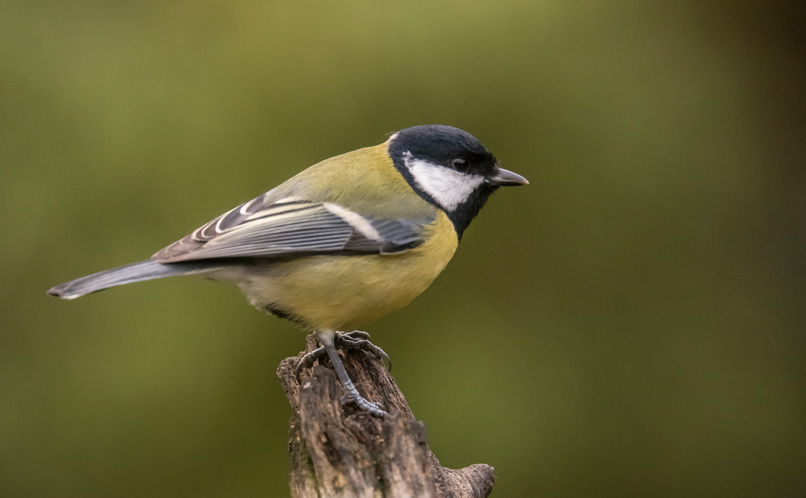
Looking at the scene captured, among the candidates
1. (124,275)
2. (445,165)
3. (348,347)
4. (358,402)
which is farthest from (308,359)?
(445,165)

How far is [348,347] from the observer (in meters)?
1.96

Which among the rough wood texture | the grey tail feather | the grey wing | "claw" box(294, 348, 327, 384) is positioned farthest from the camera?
"claw" box(294, 348, 327, 384)

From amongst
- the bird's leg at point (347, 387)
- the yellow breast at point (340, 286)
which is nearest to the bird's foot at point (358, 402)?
the bird's leg at point (347, 387)

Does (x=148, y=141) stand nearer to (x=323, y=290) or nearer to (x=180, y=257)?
(x=180, y=257)

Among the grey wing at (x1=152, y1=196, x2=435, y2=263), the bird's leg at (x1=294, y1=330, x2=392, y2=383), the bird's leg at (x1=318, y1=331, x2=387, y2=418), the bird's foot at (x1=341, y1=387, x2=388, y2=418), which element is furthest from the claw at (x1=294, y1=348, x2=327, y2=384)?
the grey wing at (x1=152, y1=196, x2=435, y2=263)

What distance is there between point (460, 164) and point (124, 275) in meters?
0.95

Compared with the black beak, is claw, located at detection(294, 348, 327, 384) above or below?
below

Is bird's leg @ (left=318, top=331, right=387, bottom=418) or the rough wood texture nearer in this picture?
the rough wood texture

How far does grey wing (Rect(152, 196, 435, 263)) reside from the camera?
1.66m

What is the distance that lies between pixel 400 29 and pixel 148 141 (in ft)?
3.43

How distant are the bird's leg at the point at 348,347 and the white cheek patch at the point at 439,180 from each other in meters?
0.47

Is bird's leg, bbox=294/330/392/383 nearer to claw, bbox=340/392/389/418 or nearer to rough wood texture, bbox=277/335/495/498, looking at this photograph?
claw, bbox=340/392/389/418

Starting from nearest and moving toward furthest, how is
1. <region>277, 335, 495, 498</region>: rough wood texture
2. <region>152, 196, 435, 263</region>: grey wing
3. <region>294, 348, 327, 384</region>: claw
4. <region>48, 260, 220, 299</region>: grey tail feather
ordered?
<region>277, 335, 495, 498</region>: rough wood texture → <region>48, 260, 220, 299</region>: grey tail feather → <region>152, 196, 435, 263</region>: grey wing → <region>294, 348, 327, 384</region>: claw

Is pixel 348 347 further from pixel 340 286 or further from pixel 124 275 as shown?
pixel 124 275
